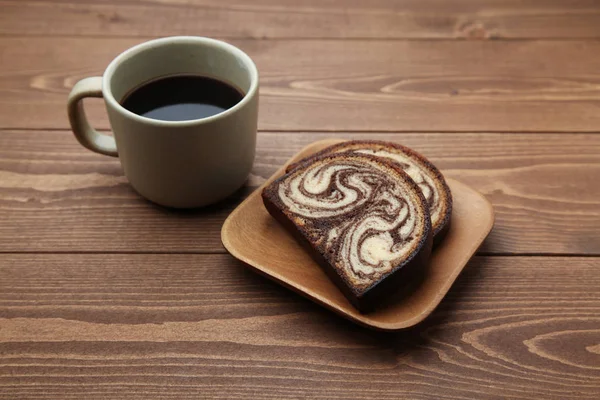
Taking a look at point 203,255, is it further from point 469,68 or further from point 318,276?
point 469,68

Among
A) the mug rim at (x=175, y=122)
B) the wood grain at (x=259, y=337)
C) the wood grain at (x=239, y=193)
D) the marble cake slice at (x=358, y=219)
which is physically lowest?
the wood grain at (x=259, y=337)

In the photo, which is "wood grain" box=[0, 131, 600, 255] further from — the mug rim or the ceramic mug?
the mug rim

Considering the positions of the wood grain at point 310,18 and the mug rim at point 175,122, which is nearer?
the mug rim at point 175,122

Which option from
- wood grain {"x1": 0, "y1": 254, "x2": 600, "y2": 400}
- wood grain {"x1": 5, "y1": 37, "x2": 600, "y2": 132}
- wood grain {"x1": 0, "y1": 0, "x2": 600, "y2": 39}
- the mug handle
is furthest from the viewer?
wood grain {"x1": 0, "y1": 0, "x2": 600, "y2": 39}

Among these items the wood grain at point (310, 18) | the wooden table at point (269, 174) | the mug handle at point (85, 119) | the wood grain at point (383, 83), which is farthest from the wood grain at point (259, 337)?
the wood grain at point (310, 18)

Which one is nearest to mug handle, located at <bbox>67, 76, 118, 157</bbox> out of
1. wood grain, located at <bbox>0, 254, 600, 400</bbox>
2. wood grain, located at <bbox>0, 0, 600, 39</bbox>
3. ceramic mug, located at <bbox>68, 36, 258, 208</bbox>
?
ceramic mug, located at <bbox>68, 36, 258, 208</bbox>

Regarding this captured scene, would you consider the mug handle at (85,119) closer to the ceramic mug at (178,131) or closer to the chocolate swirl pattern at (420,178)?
the ceramic mug at (178,131)

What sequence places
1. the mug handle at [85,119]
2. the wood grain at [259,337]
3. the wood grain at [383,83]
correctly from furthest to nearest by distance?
the wood grain at [383,83]
the mug handle at [85,119]
the wood grain at [259,337]

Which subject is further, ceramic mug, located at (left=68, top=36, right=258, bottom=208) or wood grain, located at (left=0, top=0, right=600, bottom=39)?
wood grain, located at (left=0, top=0, right=600, bottom=39)
